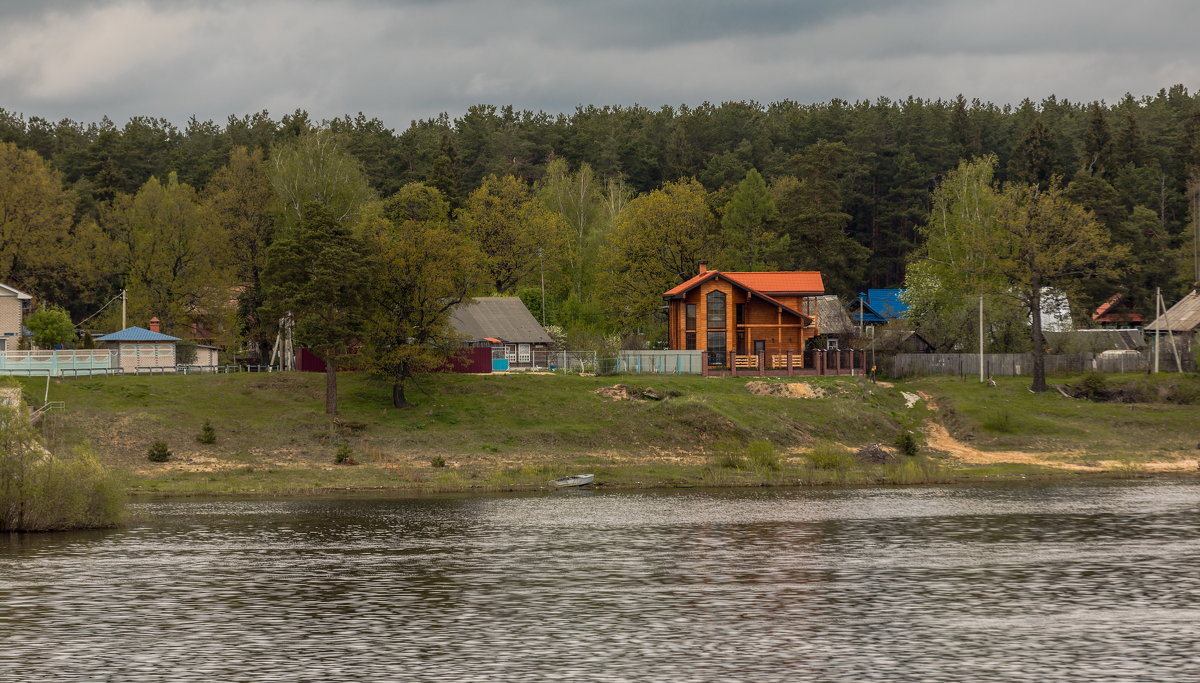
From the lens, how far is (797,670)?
28.7m

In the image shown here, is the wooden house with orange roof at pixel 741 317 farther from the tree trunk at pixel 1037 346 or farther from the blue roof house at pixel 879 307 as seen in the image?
the blue roof house at pixel 879 307

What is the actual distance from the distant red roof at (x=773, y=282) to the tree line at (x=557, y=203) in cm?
1038

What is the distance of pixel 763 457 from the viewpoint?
72.3 metres

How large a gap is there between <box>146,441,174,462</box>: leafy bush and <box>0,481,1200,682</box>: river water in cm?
926

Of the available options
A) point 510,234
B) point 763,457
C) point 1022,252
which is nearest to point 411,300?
point 763,457

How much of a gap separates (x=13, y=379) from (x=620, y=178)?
9888 centimetres

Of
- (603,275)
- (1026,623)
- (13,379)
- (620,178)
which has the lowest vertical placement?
(1026,623)

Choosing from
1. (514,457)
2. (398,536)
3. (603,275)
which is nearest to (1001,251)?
(603,275)

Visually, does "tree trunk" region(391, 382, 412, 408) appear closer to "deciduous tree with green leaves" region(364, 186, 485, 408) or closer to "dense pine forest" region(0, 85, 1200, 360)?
"deciduous tree with green leaves" region(364, 186, 485, 408)

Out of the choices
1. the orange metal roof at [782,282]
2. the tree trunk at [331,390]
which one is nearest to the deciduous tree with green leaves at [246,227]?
the tree trunk at [331,390]

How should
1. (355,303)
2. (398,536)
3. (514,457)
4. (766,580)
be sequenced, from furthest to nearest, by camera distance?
(355,303), (514,457), (398,536), (766,580)

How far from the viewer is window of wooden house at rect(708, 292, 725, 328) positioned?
105m

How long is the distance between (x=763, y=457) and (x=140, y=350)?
46685 mm

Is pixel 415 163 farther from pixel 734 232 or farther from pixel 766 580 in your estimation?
pixel 766 580
